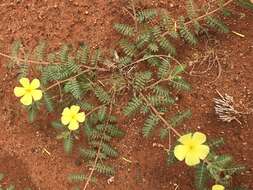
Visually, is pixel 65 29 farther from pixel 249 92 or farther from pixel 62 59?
pixel 249 92

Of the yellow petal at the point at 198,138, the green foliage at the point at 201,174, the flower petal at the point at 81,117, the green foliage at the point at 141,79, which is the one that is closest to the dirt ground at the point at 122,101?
the green foliage at the point at 141,79

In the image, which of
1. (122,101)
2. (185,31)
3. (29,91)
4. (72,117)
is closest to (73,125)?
(72,117)

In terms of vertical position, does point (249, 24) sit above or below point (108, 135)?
above

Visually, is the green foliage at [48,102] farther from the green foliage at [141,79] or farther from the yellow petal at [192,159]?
the yellow petal at [192,159]

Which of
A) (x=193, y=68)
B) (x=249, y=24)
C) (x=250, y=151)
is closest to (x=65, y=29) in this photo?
(x=193, y=68)

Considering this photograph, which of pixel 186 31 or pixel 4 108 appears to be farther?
pixel 4 108

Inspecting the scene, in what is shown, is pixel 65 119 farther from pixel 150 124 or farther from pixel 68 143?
pixel 150 124
